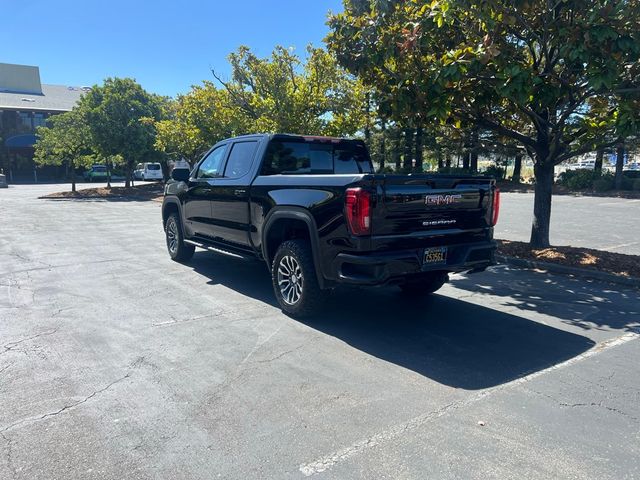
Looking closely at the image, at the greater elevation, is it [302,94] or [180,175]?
[302,94]

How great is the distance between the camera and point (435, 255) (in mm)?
5008

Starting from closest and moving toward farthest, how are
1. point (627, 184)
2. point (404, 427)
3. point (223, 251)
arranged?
point (404, 427) → point (223, 251) → point (627, 184)

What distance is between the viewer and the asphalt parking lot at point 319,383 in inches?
119

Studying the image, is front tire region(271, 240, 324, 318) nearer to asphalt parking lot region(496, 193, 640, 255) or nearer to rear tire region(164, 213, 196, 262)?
rear tire region(164, 213, 196, 262)

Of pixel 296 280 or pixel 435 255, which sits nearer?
pixel 435 255

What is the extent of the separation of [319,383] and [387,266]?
1.28m

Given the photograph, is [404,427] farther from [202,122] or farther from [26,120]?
[26,120]

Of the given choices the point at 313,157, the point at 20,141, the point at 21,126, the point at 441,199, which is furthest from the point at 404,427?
the point at 21,126

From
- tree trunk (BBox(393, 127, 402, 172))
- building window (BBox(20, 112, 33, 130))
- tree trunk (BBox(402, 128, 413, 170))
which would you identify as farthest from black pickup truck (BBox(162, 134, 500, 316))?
building window (BBox(20, 112, 33, 130))

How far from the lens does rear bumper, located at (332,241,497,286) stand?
465 centimetres

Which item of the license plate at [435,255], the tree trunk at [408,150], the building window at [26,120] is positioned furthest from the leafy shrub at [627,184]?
the building window at [26,120]

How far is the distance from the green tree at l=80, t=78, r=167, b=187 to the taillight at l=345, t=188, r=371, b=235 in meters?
23.9

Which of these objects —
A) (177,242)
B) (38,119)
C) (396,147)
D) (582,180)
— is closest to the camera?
(177,242)

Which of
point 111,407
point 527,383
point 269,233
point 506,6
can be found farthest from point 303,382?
point 506,6
